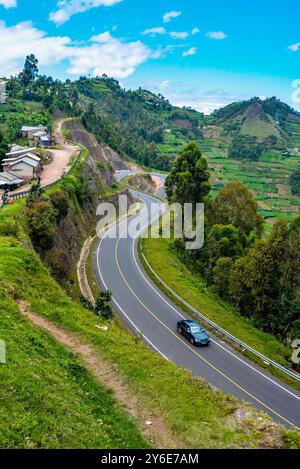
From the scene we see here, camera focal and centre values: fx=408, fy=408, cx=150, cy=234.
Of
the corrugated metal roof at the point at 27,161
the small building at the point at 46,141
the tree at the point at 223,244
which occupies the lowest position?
the tree at the point at 223,244

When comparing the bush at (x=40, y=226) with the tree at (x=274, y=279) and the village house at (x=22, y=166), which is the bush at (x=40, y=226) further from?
the village house at (x=22, y=166)

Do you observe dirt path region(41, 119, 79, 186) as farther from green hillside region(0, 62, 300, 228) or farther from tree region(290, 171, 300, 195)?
tree region(290, 171, 300, 195)

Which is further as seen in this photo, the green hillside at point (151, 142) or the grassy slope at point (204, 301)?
the green hillside at point (151, 142)

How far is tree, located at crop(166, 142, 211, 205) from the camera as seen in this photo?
54.2m

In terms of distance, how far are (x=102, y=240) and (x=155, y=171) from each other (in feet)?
255

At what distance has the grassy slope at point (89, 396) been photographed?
1202cm

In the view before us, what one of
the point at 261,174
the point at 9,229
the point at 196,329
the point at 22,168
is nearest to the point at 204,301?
the point at 196,329

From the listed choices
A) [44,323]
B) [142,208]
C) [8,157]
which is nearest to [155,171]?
[142,208]

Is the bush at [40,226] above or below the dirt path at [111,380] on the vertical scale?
above

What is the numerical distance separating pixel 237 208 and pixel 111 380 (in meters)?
42.9

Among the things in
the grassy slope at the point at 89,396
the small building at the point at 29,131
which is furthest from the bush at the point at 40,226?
the small building at the point at 29,131

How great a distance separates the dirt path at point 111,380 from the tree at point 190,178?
117 ft

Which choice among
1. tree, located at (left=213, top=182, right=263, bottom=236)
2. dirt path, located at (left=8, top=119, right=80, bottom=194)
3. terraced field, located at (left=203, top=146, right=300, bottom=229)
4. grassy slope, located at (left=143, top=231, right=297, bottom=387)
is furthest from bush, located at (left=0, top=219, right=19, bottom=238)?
terraced field, located at (left=203, top=146, right=300, bottom=229)
